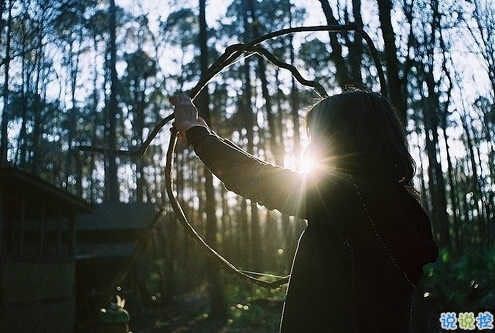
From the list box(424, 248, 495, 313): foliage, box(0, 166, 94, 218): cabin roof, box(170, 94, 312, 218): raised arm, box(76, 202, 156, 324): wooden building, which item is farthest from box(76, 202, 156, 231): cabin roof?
box(170, 94, 312, 218): raised arm

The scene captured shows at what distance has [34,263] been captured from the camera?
1449cm

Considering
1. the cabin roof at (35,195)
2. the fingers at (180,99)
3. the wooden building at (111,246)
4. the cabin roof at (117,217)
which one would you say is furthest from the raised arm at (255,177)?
the cabin roof at (117,217)

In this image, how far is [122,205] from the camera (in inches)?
1053

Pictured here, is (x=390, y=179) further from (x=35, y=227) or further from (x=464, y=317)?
(x=35, y=227)

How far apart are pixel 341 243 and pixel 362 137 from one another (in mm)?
298

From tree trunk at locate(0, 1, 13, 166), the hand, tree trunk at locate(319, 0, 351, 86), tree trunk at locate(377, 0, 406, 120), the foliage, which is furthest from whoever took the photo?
tree trunk at locate(0, 1, 13, 166)

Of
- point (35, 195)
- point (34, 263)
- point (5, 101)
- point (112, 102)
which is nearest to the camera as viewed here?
point (34, 263)

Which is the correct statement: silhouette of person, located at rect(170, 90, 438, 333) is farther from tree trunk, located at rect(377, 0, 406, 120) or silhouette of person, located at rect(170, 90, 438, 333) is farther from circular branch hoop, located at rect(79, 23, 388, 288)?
tree trunk, located at rect(377, 0, 406, 120)

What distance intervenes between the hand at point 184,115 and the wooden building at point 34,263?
11409 millimetres

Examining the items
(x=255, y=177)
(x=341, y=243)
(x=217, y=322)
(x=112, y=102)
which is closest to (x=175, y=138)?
(x=255, y=177)

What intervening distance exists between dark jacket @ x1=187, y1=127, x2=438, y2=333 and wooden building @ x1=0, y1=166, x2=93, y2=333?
11794 mm

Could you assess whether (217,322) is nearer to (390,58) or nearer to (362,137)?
(390,58)

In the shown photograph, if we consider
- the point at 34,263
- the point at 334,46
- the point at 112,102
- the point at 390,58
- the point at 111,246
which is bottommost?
the point at 34,263

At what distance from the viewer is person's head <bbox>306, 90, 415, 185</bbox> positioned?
158 centimetres
